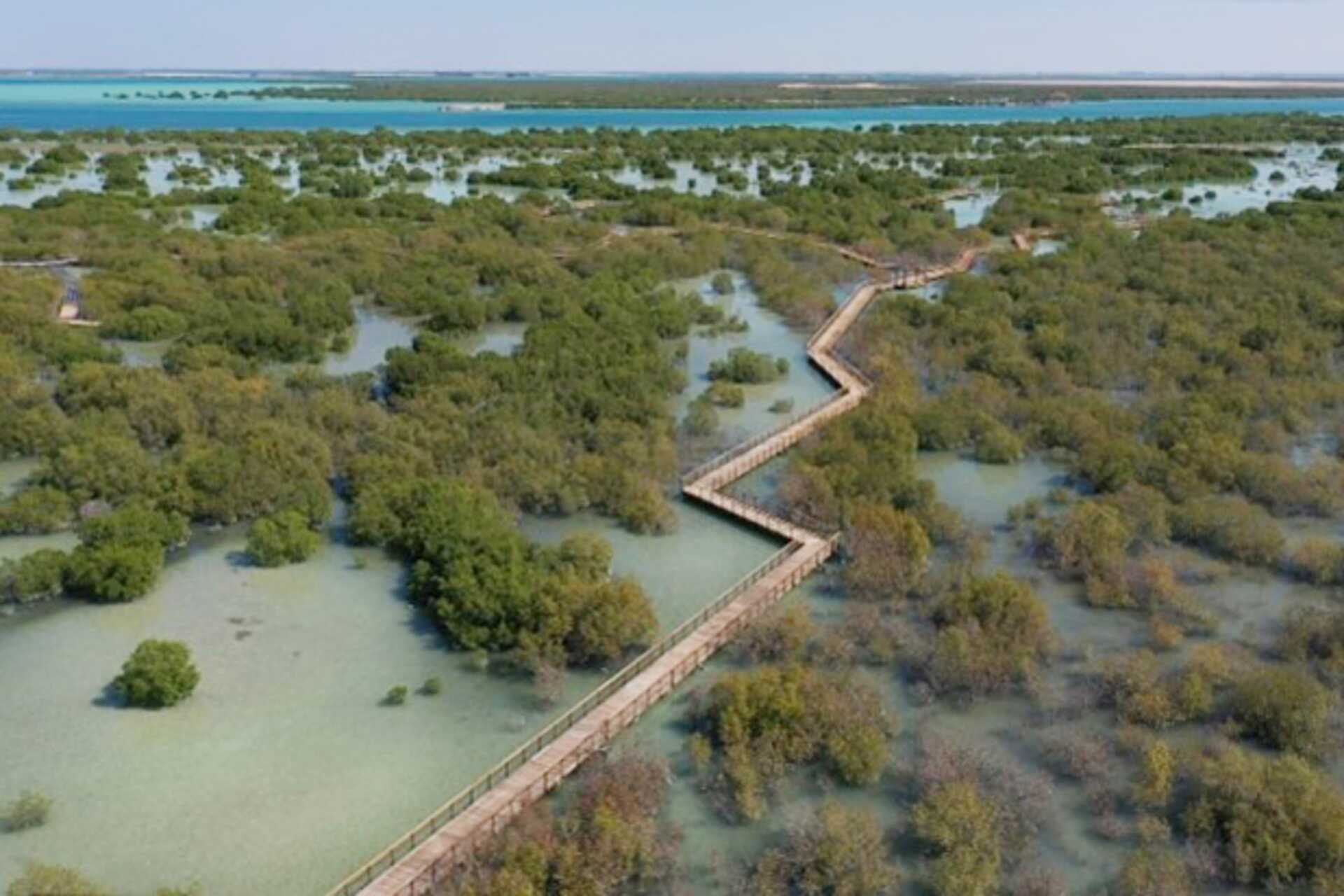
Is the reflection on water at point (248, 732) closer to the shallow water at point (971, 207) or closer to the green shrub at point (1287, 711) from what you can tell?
the green shrub at point (1287, 711)

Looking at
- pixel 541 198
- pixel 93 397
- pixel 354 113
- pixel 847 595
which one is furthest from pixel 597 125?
pixel 847 595

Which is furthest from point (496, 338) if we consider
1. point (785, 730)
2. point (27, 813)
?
point (27, 813)

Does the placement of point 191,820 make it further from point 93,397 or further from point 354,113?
point 354,113

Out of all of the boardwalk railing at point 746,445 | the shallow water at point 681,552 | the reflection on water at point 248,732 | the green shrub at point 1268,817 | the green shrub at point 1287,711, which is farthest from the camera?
the boardwalk railing at point 746,445

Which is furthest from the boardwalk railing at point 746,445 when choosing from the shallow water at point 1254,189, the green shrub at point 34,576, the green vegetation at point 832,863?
the shallow water at point 1254,189

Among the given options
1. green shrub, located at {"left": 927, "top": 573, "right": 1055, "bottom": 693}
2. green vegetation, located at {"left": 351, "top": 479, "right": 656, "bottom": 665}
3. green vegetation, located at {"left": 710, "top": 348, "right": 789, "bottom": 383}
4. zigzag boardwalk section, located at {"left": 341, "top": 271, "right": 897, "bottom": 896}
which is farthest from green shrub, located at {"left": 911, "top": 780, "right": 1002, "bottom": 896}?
green vegetation, located at {"left": 710, "top": 348, "right": 789, "bottom": 383}

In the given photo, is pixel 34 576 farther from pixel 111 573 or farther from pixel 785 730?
pixel 785 730
